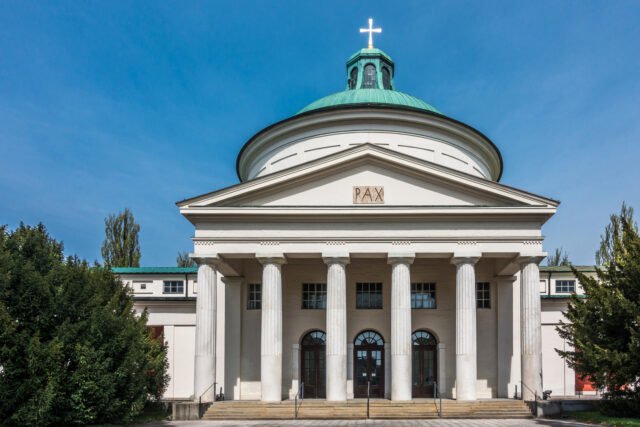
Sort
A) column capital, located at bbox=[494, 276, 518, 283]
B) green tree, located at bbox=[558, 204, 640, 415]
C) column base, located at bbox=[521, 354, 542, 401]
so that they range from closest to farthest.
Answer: green tree, located at bbox=[558, 204, 640, 415], column base, located at bbox=[521, 354, 542, 401], column capital, located at bbox=[494, 276, 518, 283]

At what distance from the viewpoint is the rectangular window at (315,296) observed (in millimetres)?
32719

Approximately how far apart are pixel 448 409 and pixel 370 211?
28.5ft

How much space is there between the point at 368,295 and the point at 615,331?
39.2ft

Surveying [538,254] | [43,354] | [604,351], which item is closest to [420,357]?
[538,254]

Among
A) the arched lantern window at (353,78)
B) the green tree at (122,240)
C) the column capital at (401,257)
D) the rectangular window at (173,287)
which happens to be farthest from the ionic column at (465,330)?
the green tree at (122,240)

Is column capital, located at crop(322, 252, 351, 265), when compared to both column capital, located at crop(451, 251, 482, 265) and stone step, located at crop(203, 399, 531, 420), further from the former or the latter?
stone step, located at crop(203, 399, 531, 420)

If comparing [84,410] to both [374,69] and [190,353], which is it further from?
[374,69]

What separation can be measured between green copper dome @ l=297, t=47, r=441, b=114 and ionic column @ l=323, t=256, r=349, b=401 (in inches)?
452

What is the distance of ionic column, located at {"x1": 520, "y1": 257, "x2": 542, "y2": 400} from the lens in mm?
27641

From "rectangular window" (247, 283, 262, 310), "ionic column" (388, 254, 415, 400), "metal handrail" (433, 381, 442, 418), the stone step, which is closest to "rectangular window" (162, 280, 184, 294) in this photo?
"rectangular window" (247, 283, 262, 310)

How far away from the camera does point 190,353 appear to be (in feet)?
118

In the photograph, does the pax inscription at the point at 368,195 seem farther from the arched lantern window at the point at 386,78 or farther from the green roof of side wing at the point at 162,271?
the arched lantern window at the point at 386,78

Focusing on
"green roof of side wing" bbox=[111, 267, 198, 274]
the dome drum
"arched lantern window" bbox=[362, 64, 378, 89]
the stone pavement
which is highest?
"arched lantern window" bbox=[362, 64, 378, 89]

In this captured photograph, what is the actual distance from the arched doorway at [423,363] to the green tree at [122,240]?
32124mm
